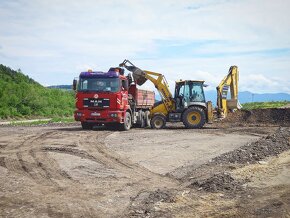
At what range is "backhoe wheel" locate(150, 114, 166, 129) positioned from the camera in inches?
960

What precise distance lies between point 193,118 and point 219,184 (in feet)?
51.4

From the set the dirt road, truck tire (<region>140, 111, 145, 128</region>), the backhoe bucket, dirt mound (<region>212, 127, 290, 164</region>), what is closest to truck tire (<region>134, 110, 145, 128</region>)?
truck tire (<region>140, 111, 145, 128</region>)

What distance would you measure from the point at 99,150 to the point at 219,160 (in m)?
4.38

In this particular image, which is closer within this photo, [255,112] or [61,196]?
[61,196]

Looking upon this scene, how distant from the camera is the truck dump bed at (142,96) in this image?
2464cm

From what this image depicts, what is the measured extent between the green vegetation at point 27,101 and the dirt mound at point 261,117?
2228 centimetres

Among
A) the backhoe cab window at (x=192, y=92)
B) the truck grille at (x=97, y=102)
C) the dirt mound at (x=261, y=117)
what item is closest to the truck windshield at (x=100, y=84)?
the truck grille at (x=97, y=102)

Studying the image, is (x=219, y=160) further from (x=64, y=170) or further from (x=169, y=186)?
(x=64, y=170)

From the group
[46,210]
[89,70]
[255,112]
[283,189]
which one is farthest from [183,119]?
[46,210]

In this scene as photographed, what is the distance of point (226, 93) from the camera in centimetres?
2597

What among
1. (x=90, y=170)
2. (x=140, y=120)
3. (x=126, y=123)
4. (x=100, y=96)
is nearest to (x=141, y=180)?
(x=90, y=170)

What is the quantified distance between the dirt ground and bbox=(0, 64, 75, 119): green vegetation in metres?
27.1

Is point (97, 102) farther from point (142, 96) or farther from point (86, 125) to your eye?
point (142, 96)

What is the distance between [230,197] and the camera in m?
7.53
